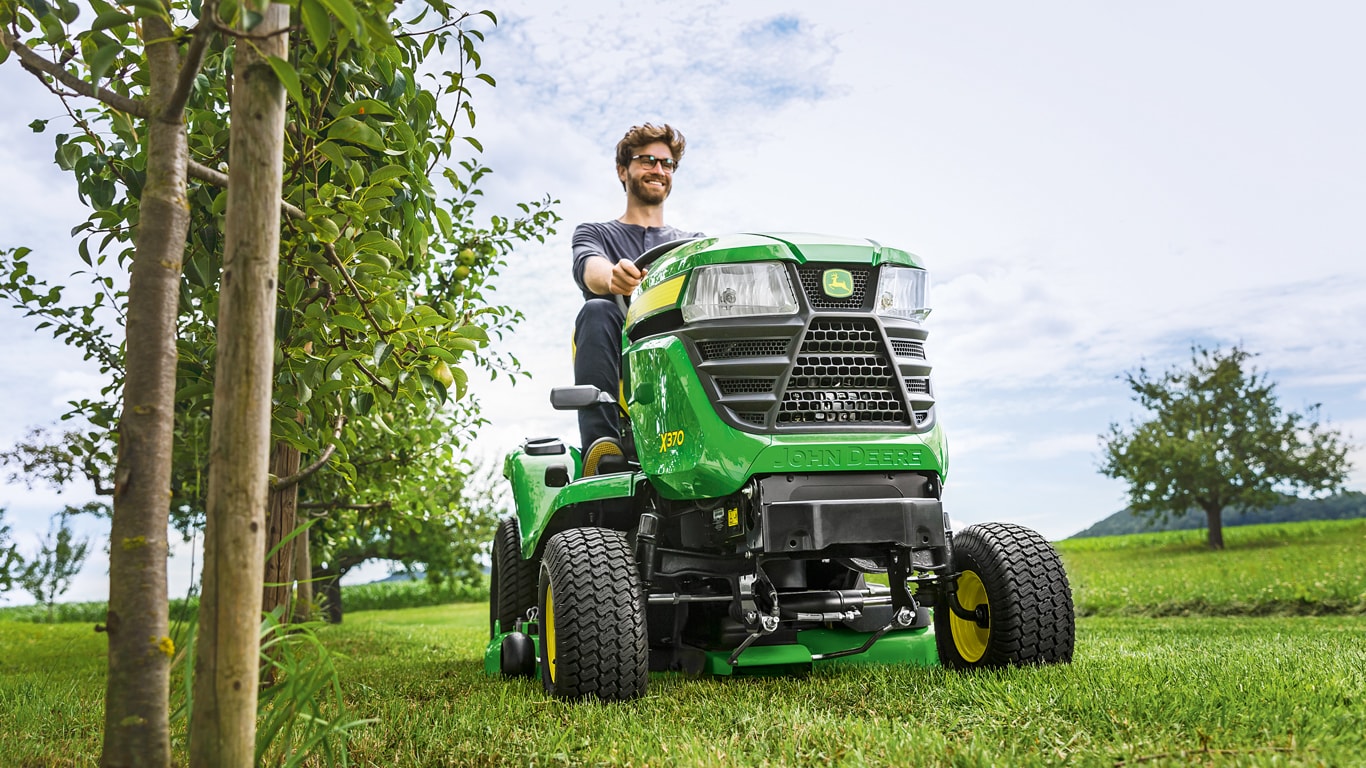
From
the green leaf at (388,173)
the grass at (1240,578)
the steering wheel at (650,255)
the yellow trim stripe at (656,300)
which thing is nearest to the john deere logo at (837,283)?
the yellow trim stripe at (656,300)

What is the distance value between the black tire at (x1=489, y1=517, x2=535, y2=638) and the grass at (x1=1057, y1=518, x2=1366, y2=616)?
1032 centimetres

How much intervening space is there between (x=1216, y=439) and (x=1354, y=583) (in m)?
20.6

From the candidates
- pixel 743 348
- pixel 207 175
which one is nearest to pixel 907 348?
pixel 743 348

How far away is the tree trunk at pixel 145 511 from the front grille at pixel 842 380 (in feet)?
6.71

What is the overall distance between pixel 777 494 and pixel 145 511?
2002 millimetres

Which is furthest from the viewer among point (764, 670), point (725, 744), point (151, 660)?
point (764, 670)

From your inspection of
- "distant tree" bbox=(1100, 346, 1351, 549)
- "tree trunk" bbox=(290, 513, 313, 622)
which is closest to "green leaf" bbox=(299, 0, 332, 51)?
"tree trunk" bbox=(290, 513, 313, 622)

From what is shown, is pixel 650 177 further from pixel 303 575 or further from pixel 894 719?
pixel 303 575

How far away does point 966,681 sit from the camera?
11.4 ft

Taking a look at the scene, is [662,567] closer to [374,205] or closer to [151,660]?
[374,205]

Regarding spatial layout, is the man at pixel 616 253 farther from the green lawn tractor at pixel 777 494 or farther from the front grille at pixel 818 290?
the front grille at pixel 818 290

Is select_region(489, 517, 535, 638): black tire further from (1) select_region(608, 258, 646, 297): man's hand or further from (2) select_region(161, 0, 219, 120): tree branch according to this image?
(2) select_region(161, 0, 219, 120): tree branch

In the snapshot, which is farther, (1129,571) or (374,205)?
(1129,571)

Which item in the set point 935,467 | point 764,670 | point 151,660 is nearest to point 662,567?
point 764,670
